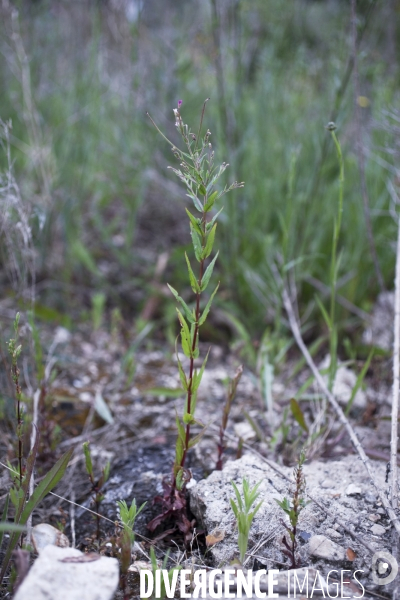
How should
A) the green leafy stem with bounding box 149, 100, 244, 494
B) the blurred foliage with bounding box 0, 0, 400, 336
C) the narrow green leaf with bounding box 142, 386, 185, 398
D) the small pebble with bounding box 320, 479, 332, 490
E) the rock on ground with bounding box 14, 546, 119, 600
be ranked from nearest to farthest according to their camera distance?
the rock on ground with bounding box 14, 546, 119, 600 → the green leafy stem with bounding box 149, 100, 244, 494 → the small pebble with bounding box 320, 479, 332, 490 → the narrow green leaf with bounding box 142, 386, 185, 398 → the blurred foliage with bounding box 0, 0, 400, 336

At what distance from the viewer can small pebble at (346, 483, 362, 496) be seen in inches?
42.3

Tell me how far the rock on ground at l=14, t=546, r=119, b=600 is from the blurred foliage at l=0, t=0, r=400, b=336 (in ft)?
3.43

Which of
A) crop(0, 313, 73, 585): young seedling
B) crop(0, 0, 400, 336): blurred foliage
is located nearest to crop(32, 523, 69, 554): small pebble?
crop(0, 313, 73, 585): young seedling

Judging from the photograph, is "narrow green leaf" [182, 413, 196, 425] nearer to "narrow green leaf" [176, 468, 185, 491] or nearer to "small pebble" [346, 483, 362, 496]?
"narrow green leaf" [176, 468, 185, 491]

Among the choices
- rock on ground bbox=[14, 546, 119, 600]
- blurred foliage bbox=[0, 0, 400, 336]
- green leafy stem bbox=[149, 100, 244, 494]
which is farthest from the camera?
blurred foliage bbox=[0, 0, 400, 336]

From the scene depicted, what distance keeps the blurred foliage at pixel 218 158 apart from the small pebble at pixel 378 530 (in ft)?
2.66

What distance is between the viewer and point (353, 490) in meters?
1.08

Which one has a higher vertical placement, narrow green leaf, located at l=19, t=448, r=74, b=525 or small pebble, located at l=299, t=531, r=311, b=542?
narrow green leaf, located at l=19, t=448, r=74, b=525

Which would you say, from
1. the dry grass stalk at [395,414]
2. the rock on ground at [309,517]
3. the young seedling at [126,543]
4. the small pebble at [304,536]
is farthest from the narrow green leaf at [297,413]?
the young seedling at [126,543]

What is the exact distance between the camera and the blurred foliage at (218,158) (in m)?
2.03

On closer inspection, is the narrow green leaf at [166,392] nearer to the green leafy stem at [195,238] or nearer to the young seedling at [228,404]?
the young seedling at [228,404]

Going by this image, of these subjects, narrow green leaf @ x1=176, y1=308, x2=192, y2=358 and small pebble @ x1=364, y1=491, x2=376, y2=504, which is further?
small pebble @ x1=364, y1=491, x2=376, y2=504

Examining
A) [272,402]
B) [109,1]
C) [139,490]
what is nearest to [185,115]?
[109,1]

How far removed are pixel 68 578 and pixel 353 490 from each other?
2.03 ft
